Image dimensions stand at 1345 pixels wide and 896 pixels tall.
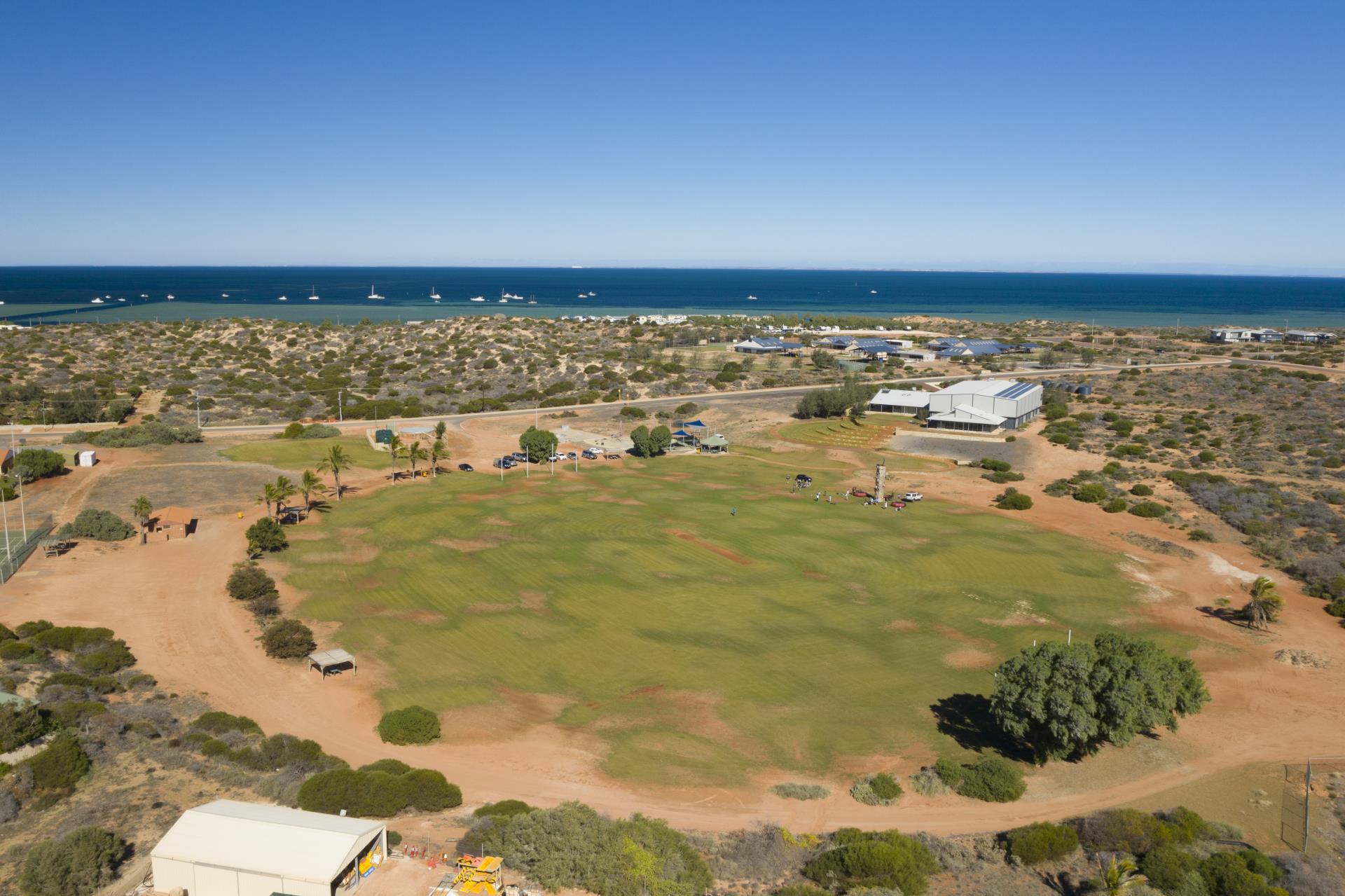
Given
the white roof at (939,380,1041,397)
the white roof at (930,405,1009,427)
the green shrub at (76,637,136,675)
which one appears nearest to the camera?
the green shrub at (76,637,136,675)

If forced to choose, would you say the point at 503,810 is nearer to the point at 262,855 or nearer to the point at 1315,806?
the point at 262,855

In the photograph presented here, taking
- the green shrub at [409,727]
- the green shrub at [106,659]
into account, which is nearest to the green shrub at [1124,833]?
the green shrub at [409,727]

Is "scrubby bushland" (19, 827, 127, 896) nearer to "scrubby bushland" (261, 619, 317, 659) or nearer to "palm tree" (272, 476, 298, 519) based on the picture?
"scrubby bushland" (261, 619, 317, 659)

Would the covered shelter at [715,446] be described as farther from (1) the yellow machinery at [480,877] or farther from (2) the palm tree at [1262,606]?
(1) the yellow machinery at [480,877]

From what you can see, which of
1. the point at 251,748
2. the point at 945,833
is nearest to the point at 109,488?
the point at 251,748

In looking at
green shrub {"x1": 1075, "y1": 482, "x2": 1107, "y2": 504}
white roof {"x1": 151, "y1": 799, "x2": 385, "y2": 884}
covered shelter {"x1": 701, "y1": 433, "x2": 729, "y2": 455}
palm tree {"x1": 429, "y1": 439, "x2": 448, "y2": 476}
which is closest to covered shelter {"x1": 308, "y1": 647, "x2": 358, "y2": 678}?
white roof {"x1": 151, "y1": 799, "x2": 385, "y2": 884}
